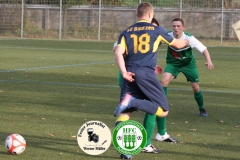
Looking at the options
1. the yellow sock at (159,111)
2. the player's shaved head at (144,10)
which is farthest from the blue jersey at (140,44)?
the yellow sock at (159,111)

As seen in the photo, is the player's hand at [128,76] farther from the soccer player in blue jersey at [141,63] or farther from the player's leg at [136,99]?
the player's leg at [136,99]

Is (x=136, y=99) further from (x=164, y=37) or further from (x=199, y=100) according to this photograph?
(x=199, y=100)

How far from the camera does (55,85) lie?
14.8 metres

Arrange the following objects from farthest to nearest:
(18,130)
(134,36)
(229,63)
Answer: (229,63) < (18,130) < (134,36)

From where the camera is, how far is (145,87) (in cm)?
745

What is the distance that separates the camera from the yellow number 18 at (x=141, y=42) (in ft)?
24.3

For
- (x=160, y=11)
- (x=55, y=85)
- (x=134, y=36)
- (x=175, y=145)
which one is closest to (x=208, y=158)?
(x=175, y=145)

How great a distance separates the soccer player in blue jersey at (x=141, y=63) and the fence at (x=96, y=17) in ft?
99.6

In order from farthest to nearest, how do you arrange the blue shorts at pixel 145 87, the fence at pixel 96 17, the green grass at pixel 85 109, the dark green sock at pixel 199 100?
the fence at pixel 96 17, the dark green sock at pixel 199 100, the green grass at pixel 85 109, the blue shorts at pixel 145 87

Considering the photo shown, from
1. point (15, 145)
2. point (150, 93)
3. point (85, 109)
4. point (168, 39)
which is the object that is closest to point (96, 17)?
point (85, 109)

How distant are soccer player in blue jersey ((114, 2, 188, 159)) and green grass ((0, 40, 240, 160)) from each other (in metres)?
0.60

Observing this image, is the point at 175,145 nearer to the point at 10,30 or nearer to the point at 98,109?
the point at 98,109

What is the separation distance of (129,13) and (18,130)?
30.7m

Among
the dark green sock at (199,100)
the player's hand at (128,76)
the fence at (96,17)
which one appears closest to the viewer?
the player's hand at (128,76)
